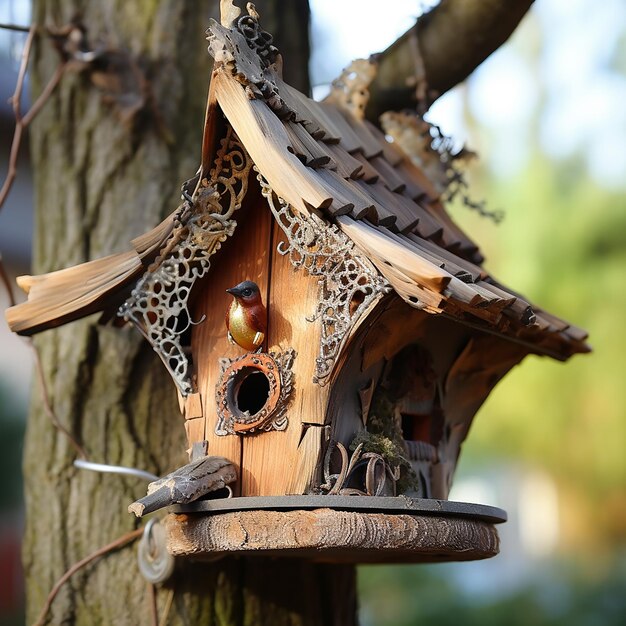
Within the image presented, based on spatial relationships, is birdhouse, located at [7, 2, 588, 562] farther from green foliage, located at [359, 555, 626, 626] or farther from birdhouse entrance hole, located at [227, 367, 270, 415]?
green foliage, located at [359, 555, 626, 626]

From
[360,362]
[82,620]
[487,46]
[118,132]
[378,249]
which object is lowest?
[82,620]

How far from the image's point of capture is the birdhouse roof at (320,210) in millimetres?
1781

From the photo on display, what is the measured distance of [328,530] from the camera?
1771mm

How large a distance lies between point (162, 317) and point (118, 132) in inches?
34.6

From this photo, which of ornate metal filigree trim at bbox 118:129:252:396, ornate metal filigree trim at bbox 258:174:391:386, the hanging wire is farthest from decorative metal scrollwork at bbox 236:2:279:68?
the hanging wire

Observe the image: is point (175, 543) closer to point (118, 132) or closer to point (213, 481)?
point (213, 481)

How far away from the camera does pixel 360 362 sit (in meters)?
2.03

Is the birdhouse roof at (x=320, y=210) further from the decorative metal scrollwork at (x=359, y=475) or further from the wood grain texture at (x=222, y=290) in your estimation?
the decorative metal scrollwork at (x=359, y=475)

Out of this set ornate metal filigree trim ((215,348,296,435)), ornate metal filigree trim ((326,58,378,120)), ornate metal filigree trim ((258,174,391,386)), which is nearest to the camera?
ornate metal filigree trim ((258,174,391,386))

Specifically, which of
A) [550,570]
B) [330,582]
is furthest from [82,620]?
[550,570]

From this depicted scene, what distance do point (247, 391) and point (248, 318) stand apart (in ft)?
0.81

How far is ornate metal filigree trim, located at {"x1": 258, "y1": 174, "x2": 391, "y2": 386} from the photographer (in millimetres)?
1864

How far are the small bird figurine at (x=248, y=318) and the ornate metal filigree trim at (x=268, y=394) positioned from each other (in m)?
0.03

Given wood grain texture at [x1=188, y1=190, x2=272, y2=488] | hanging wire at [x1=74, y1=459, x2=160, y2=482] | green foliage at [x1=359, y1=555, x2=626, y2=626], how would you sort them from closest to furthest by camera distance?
wood grain texture at [x1=188, y1=190, x2=272, y2=488] < hanging wire at [x1=74, y1=459, x2=160, y2=482] < green foliage at [x1=359, y1=555, x2=626, y2=626]
